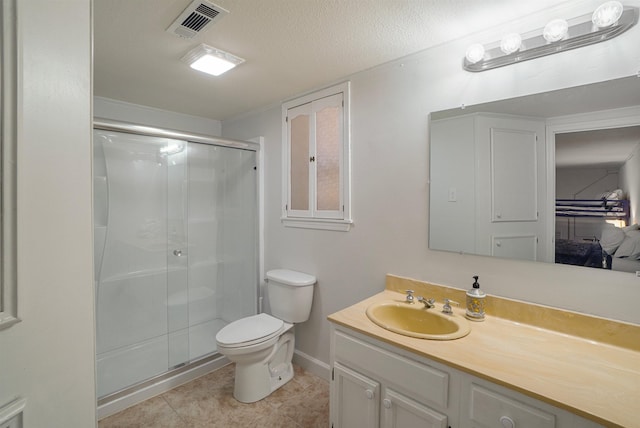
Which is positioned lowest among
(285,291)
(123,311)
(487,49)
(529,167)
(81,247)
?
(123,311)

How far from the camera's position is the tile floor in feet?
5.84

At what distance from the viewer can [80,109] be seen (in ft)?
2.58

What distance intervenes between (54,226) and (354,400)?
1.37 m

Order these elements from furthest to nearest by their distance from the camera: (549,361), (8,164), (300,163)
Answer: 1. (300,163)
2. (549,361)
3. (8,164)

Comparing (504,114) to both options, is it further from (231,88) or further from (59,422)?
(59,422)

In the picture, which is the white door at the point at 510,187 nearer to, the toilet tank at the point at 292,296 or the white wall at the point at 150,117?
the toilet tank at the point at 292,296

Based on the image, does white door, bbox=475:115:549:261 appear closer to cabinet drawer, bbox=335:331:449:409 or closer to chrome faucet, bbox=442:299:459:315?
chrome faucet, bbox=442:299:459:315

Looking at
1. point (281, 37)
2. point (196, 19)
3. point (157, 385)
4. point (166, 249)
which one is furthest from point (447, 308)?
point (166, 249)

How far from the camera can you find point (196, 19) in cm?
140

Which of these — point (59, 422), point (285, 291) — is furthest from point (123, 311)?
point (59, 422)

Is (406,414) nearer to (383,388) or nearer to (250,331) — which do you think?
(383,388)

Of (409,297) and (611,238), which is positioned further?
(409,297)

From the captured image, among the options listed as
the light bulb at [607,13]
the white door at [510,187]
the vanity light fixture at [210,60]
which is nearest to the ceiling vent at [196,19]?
the vanity light fixture at [210,60]

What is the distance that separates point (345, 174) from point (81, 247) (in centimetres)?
158
